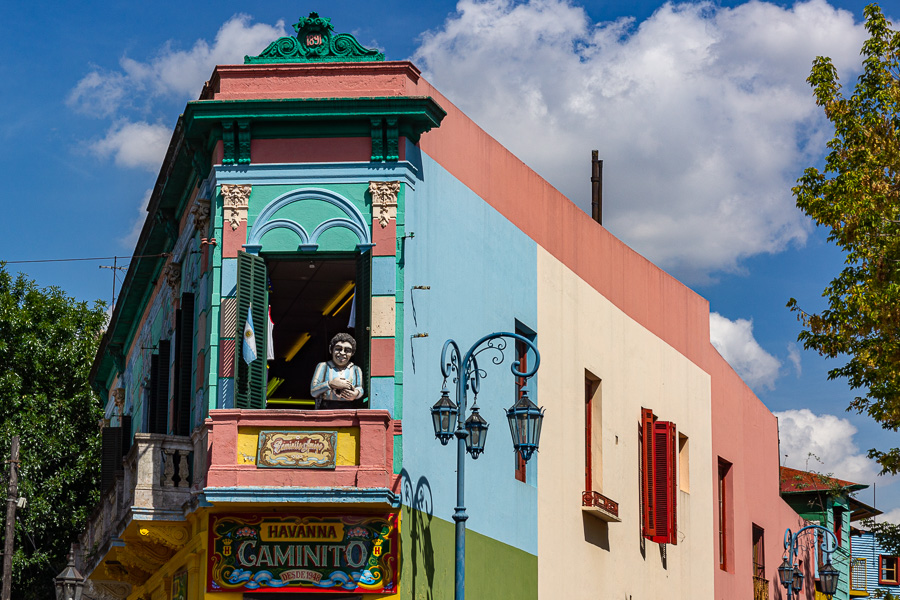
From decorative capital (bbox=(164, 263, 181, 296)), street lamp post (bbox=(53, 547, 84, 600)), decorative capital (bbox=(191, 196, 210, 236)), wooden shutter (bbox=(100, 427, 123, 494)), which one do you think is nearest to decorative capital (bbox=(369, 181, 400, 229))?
decorative capital (bbox=(191, 196, 210, 236))

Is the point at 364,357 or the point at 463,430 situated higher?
the point at 364,357

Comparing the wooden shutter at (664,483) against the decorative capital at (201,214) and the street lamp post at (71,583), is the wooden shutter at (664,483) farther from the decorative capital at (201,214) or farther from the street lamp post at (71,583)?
the decorative capital at (201,214)

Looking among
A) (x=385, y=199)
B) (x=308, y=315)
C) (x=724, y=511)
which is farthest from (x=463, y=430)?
(x=724, y=511)

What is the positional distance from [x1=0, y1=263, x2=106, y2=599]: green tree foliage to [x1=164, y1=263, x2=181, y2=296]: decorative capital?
14406mm

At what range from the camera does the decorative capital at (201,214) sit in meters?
18.4

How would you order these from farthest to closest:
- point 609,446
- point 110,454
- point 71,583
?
point 110,454, point 609,446, point 71,583

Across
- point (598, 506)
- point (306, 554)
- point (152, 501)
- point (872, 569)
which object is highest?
point (598, 506)

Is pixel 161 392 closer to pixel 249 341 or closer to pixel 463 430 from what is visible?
pixel 249 341

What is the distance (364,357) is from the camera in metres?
17.2

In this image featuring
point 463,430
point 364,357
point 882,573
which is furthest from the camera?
point 882,573

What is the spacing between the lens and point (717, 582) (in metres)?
28.8

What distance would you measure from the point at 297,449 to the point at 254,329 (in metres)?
1.82

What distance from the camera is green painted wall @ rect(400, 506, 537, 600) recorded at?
16953 millimetres

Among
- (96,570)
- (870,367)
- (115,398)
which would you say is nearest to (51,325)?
(115,398)
